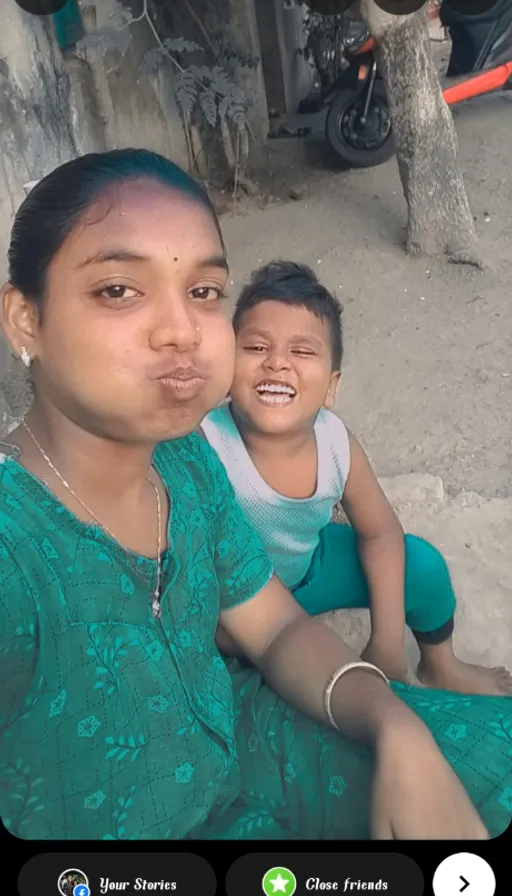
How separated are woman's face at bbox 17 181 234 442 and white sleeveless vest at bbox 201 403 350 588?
0.87 ft

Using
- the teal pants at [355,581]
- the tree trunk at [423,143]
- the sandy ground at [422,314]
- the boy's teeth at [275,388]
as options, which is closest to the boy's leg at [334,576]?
the teal pants at [355,581]

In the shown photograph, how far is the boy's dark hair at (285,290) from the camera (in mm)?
679

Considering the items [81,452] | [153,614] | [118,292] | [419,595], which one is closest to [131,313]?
[118,292]

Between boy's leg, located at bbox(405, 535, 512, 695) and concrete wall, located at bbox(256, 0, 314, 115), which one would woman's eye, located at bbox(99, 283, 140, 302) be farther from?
boy's leg, located at bbox(405, 535, 512, 695)

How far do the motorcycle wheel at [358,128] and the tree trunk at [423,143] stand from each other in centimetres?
2

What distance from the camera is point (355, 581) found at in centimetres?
88

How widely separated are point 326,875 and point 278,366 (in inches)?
16.8

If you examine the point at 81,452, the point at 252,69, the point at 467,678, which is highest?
the point at 252,69

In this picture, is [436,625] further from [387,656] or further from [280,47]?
[280,47]

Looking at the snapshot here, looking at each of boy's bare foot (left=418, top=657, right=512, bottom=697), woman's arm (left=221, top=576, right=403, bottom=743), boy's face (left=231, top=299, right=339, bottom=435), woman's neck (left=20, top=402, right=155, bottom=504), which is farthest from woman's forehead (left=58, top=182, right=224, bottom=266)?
boy's bare foot (left=418, top=657, right=512, bottom=697)

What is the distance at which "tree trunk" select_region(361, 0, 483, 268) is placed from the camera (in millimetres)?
648

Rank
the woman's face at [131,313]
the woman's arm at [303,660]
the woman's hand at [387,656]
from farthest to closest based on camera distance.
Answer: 1. the woman's hand at [387,656]
2. the woman's arm at [303,660]
3. the woman's face at [131,313]

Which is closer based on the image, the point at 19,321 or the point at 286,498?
the point at 19,321

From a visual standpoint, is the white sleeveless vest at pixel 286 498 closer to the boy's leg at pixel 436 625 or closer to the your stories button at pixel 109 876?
the boy's leg at pixel 436 625
